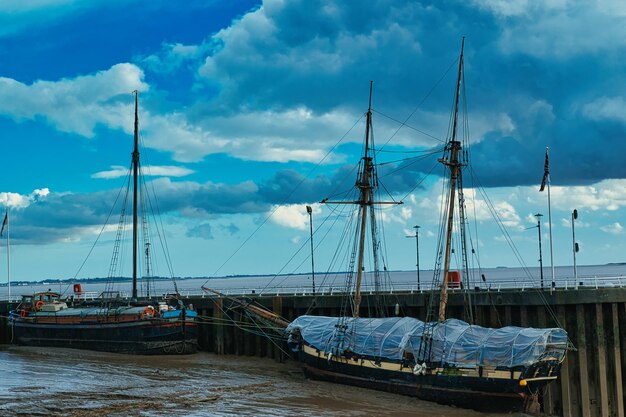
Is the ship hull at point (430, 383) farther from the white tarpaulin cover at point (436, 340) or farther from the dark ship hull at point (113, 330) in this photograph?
the dark ship hull at point (113, 330)

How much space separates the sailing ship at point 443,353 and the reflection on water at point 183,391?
923 mm

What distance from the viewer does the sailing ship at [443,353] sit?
35.3 meters

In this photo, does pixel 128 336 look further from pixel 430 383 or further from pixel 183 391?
pixel 430 383

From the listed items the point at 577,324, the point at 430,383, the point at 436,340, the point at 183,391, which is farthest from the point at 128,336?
the point at 577,324

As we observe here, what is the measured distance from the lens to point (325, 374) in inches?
1674

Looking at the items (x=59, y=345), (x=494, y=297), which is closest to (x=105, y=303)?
(x=59, y=345)

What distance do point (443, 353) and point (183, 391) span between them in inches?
574

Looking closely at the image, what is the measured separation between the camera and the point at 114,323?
54938 millimetres

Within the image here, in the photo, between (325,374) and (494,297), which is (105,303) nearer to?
(325,374)

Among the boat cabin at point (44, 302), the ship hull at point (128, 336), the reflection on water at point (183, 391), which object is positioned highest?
the boat cabin at point (44, 302)

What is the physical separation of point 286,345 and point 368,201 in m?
11.6

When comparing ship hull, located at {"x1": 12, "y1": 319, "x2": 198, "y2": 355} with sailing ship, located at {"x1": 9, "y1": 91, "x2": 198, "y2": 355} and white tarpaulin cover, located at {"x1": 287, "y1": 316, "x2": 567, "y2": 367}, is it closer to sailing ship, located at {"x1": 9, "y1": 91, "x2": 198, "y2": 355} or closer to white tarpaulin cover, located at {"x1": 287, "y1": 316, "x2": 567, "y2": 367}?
sailing ship, located at {"x1": 9, "y1": 91, "x2": 198, "y2": 355}

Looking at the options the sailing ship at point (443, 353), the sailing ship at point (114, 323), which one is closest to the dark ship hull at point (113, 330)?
the sailing ship at point (114, 323)

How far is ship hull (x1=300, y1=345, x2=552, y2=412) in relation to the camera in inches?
1400
